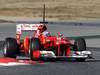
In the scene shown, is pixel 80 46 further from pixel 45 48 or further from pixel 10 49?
pixel 10 49

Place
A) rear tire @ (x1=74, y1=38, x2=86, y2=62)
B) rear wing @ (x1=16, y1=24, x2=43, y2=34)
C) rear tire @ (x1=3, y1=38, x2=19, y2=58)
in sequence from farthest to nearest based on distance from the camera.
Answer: rear wing @ (x1=16, y1=24, x2=43, y2=34), rear tire @ (x1=74, y1=38, x2=86, y2=62), rear tire @ (x1=3, y1=38, x2=19, y2=58)

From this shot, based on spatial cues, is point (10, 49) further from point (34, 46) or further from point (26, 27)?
point (26, 27)

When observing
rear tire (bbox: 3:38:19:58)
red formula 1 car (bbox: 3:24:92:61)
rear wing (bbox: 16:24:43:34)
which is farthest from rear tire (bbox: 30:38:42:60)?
rear wing (bbox: 16:24:43:34)

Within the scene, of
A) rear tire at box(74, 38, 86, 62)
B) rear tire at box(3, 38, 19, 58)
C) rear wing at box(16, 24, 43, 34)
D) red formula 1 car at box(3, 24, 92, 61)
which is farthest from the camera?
rear wing at box(16, 24, 43, 34)

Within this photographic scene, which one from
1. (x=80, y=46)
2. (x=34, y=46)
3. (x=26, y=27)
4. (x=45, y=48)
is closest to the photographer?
(x=34, y=46)

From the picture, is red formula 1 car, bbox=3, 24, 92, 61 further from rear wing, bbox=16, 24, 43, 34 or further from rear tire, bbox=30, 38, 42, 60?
rear wing, bbox=16, 24, 43, 34

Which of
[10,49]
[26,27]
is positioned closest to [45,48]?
[10,49]

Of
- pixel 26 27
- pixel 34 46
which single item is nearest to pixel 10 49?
pixel 34 46

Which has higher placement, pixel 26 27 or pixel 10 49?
pixel 26 27

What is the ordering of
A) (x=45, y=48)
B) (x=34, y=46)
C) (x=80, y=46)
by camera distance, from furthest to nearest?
(x=80, y=46) < (x=45, y=48) < (x=34, y=46)

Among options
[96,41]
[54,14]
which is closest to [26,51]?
[96,41]

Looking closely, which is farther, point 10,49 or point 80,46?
point 80,46

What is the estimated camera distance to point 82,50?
680 inches

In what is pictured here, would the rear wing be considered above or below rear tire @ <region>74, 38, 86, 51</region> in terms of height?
above
